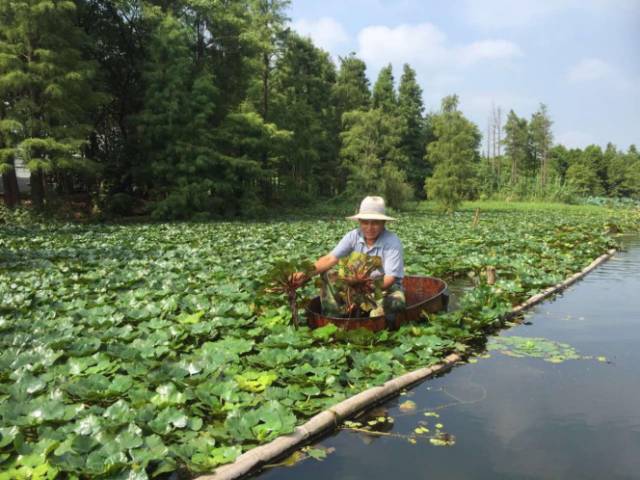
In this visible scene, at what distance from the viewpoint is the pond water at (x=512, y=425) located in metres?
2.90

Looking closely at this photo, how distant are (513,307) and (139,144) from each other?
747 inches

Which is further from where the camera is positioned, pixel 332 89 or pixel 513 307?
pixel 332 89

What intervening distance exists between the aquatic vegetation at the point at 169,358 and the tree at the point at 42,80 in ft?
31.1

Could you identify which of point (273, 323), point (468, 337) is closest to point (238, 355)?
point (273, 323)

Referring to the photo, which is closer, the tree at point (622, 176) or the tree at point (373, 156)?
the tree at point (373, 156)

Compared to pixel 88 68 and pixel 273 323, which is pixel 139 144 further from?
pixel 273 323

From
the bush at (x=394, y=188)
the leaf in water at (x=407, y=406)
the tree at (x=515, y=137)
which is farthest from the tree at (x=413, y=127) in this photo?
the leaf in water at (x=407, y=406)

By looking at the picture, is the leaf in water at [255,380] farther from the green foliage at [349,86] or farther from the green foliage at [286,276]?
the green foliage at [349,86]

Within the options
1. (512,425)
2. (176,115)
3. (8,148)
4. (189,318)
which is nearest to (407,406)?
(512,425)

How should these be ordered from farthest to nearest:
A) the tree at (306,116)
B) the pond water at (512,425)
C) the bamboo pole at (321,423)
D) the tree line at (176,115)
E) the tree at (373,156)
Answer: the tree at (306,116), the tree at (373,156), the tree line at (176,115), the pond water at (512,425), the bamboo pole at (321,423)

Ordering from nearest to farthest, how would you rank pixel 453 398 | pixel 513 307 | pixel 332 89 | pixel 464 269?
pixel 453 398
pixel 513 307
pixel 464 269
pixel 332 89

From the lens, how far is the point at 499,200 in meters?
42.7

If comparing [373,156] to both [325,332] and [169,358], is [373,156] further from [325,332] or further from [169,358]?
[169,358]

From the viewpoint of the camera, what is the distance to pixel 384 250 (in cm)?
491
